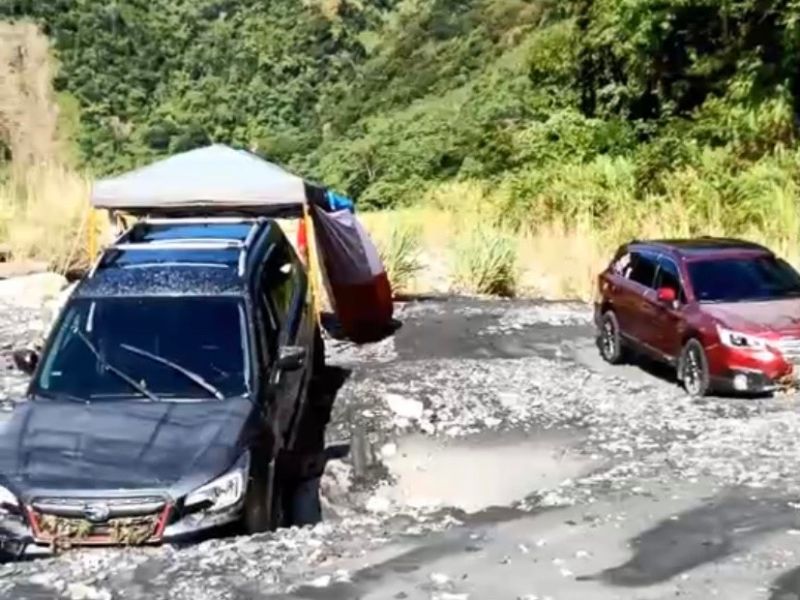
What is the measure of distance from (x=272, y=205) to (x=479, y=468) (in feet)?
21.8

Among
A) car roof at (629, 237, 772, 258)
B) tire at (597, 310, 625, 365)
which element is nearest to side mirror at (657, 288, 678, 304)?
car roof at (629, 237, 772, 258)

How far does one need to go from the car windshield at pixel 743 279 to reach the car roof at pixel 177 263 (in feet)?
16.6

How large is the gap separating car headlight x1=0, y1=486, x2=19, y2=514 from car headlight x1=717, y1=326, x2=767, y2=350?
8.01 m

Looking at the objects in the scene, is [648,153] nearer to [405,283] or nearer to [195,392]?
[405,283]

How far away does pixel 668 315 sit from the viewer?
15.3 meters

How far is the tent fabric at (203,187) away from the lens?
17500mm

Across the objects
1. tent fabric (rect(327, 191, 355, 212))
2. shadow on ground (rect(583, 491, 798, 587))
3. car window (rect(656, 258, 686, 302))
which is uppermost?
tent fabric (rect(327, 191, 355, 212))

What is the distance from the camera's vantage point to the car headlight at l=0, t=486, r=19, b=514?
8227 millimetres

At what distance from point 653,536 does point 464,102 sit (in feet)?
170

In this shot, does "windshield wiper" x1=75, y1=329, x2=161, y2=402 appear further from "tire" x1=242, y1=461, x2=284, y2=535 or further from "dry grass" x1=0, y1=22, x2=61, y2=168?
"dry grass" x1=0, y1=22, x2=61, y2=168

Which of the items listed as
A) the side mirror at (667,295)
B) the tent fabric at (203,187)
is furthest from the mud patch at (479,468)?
the tent fabric at (203,187)

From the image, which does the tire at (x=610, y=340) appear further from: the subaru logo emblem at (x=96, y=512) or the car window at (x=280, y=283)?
the subaru logo emblem at (x=96, y=512)

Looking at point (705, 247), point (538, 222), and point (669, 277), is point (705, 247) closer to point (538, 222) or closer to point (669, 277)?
point (669, 277)

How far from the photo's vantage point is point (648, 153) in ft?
108
